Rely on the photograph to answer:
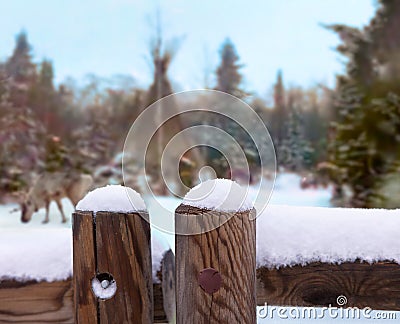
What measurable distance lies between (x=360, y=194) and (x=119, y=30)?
4343 mm

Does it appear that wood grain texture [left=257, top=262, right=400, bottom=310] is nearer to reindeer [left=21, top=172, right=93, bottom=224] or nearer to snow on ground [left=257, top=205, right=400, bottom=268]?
snow on ground [left=257, top=205, right=400, bottom=268]

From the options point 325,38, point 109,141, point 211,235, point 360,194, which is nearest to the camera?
point 211,235

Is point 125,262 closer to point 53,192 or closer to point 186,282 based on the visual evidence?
point 186,282

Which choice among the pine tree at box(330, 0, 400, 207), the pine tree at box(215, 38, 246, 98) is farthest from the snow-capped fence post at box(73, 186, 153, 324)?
the pine tree at box(215, 38, 246, 98)

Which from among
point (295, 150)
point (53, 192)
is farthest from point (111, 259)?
point (295, 150)

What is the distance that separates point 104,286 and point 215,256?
0.46 feet

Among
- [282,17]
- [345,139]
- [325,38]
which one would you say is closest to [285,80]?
[325,38]

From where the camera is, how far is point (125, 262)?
436 millimetres

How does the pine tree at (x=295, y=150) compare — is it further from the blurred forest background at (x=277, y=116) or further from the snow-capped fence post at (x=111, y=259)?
the snow-capped fence post at (x=111, y=259)

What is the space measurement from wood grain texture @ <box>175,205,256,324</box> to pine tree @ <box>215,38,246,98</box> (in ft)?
16.9

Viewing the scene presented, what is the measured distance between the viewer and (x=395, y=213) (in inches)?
19.8

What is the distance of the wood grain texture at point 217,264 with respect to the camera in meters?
0.40

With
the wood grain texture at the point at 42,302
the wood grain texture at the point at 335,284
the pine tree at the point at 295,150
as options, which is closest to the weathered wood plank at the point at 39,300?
the wood grain texture at the point at 42,302

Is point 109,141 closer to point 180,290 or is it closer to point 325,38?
point 325,38
